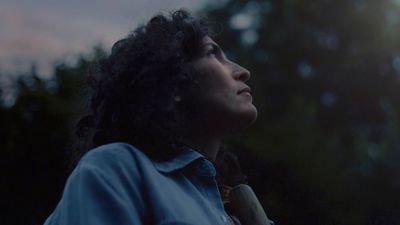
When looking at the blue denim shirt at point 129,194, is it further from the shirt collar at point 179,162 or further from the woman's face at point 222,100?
the woman's face at point 222,100

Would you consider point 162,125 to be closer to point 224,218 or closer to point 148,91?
point 148,91

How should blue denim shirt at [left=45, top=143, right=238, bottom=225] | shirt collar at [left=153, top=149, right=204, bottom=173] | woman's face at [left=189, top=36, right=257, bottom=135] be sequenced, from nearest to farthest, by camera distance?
blue denim shirt at [left=45, top=143, right=238, bottom=225] → shirt collar at [left=153, top=149, right=204, bottom=173] → woman's face at [left=189, top=36, right=257, bottom=135]

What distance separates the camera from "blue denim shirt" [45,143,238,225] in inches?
45.9

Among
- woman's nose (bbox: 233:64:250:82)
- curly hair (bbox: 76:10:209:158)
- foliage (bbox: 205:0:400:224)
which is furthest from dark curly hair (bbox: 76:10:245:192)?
foliage (bbox: 205:0:400:224)

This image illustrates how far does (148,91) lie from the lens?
1.48m

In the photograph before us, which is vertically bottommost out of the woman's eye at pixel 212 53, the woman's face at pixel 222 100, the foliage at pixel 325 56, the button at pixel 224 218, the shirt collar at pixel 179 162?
the foliage at pixel 325 56

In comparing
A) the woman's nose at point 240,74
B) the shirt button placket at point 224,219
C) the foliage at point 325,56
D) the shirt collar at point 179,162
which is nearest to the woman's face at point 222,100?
the woman's nose at point 240,74

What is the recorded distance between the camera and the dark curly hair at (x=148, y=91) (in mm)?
1424

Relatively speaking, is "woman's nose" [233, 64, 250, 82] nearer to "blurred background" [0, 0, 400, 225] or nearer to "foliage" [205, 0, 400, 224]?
"blurred background" [0, 0, 400, 225]

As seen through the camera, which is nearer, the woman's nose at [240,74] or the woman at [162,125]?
the woman at [162,125]

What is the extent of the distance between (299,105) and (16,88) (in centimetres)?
337

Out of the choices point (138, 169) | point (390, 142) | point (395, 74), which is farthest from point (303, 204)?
point (395, 74)

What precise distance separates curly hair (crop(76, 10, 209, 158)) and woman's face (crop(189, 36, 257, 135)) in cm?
3

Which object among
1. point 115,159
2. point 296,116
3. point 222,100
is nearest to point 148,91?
point 222,100
